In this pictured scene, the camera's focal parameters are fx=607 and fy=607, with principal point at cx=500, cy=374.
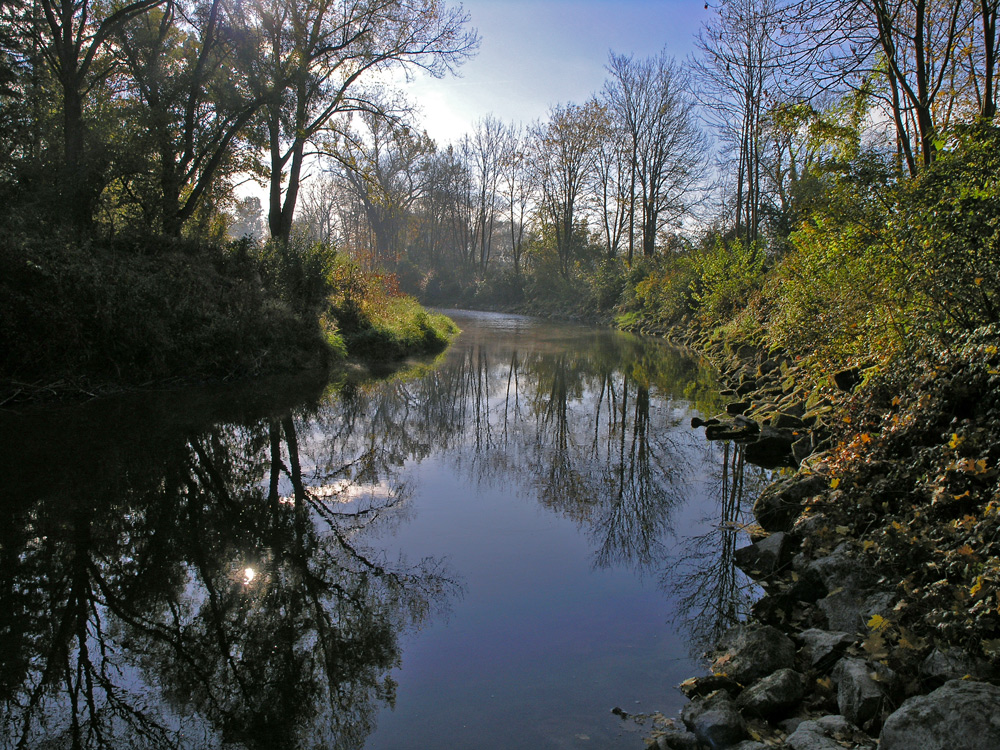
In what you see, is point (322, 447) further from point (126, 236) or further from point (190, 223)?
point (190, 223)

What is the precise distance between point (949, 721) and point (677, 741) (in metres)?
1.18

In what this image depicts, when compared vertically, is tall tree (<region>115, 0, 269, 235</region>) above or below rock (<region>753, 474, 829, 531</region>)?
above

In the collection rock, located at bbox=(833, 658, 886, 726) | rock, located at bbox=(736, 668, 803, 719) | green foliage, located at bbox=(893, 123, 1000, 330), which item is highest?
green foliage, located at bbox=(893, 123, 1000, 330)

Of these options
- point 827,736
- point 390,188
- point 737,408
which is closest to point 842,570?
point 827,736

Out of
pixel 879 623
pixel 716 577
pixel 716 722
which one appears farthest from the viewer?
pixel 716 577

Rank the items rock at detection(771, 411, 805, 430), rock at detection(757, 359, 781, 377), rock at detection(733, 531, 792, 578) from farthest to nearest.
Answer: rock at detection(757, 359, 781, 377), rock at detection(771, 411, 805, 430), rock at detection(733, 531, 792, 578)

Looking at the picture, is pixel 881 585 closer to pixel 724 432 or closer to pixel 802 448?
pixel 802 448

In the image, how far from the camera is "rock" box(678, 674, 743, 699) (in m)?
3.47

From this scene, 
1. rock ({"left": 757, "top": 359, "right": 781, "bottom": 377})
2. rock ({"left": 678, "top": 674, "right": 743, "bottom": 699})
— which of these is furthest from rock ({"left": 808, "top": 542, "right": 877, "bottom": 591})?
rock ({"left": 757, "top": 359, "right": 781, "bottom": 377})

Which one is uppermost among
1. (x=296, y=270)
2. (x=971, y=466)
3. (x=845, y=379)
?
(x=296, y=270)

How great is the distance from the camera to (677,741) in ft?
9.96

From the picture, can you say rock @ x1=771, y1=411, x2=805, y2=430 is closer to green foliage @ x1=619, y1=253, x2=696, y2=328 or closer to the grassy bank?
the grassy bank

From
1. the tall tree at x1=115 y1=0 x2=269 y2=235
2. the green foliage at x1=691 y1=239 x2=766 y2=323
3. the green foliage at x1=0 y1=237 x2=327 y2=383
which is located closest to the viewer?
the green foliage at x1=0 y1=237 x2=327 y2=383

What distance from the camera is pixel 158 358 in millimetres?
10805
